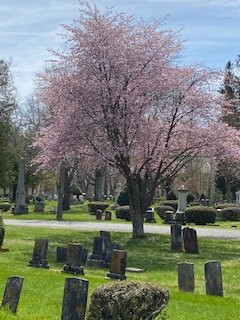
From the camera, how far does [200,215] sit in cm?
3809

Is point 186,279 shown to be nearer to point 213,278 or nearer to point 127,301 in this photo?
point 213,278

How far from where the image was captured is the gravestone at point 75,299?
7.63 metres

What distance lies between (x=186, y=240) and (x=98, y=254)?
536cm

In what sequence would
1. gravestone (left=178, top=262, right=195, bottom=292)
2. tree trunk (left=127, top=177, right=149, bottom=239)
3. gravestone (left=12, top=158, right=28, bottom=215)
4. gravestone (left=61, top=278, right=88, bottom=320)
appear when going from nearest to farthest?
gravestone (left=61, top=278, right=88, bottom=320)
gravestone (left=178, top=262, right=195, bottom=292)
tree trunk (left=127, top=177, right=149, bottom=239)
gravestone (left=12, top=158, right=28, bottom=215)

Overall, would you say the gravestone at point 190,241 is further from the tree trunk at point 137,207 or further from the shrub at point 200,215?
the shrub at point 200,215

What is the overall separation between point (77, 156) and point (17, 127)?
3951cm

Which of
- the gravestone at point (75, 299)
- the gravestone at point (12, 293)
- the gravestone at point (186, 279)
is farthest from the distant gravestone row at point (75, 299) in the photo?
the gravestone at point (186, 279)

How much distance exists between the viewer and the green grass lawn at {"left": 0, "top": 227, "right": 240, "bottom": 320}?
10156 millimetres

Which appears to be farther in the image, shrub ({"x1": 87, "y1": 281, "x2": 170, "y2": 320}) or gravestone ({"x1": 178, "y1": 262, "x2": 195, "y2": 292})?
gravestone ({"x1": 178, "y1": 262, "x2": 195, "y2": 292})

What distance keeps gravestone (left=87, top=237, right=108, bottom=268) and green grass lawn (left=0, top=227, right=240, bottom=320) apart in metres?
0.59

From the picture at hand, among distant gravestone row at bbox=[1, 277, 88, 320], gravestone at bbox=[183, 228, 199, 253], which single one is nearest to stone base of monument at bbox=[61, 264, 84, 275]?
distant gravestone row at bbox=[1, 277, 88, 320]

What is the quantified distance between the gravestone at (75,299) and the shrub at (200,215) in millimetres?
30828

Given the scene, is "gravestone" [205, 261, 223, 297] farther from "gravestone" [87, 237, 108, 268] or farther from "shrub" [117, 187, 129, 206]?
"shrub" [117, 187, 129, 206]

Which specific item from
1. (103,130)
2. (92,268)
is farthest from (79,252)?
(103,130)
